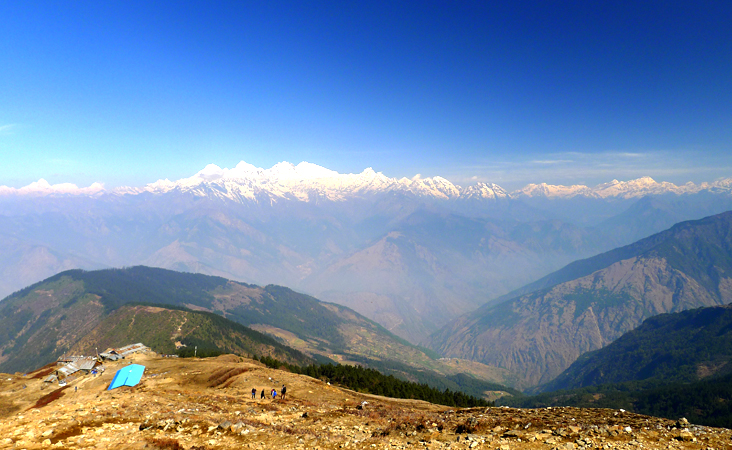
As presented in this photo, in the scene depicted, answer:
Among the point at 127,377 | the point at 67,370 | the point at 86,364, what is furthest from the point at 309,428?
the point at 86,364

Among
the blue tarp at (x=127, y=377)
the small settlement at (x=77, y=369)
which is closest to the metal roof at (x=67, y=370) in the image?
the small settlement at (x=77, y=369)

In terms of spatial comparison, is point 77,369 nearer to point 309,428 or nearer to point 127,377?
point 127,377

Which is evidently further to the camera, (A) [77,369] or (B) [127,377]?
(A) [77,369]

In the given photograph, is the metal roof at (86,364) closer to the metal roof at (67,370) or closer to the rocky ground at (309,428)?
the metal roof at (67,370)

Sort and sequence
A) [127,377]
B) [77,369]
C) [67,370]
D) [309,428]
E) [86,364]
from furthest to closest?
[86,364] → [77,369] → [67,370] → [127,377] → [309,428]

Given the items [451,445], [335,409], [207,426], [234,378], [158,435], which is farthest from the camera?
[234,378]

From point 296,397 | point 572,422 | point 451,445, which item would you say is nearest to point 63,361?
point 296,397

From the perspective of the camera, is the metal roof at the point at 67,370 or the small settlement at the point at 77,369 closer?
the small settlement at the point at 77,369

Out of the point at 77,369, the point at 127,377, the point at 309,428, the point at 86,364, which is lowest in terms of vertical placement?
the point at 86,364

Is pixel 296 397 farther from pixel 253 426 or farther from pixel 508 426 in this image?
pixel 508 426
